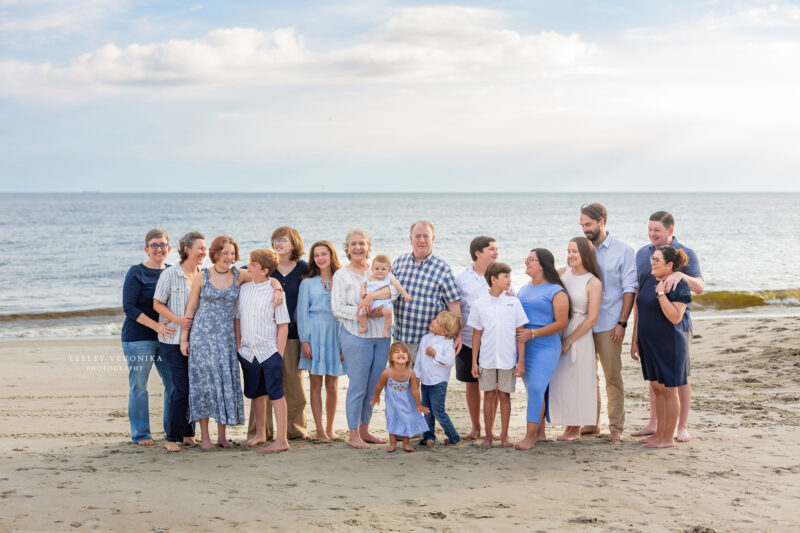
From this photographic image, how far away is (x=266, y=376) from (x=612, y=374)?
3.02 meters

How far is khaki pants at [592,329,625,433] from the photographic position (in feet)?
19.6

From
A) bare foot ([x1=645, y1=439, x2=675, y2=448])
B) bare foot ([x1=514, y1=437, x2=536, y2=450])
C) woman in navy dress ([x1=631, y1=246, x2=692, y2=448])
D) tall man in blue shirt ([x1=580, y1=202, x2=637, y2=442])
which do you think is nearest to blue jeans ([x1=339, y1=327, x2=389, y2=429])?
bare foot ([x1=514, y1=437, x2=536, y2=450])

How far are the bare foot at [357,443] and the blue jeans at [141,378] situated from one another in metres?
1.59

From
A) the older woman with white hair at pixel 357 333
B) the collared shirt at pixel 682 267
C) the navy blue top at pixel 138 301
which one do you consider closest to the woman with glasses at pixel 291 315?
the older woman with white hair at pixel 357 333

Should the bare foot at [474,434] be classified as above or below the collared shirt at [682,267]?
below

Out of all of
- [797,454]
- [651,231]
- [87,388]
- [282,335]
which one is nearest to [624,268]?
[651,231]

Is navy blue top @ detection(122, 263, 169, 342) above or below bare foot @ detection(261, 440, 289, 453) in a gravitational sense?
above

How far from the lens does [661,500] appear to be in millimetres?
4523

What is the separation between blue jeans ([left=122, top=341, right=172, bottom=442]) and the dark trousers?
0.43 ft

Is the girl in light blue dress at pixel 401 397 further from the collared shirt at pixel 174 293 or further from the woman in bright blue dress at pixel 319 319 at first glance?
the collared shirt at pixel 174 293

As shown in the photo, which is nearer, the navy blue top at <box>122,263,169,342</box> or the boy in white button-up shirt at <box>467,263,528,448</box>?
the boy in white button-up shirt at <box>467,263,528,448</box>

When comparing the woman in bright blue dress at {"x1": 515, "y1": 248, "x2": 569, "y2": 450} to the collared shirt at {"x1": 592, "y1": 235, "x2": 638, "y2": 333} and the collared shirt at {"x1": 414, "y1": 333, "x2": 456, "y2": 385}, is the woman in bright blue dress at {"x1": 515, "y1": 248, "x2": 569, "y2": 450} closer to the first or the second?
the collared shirt at {"x1": 592, "y1": 235, "x2": 638, "y2": 333}

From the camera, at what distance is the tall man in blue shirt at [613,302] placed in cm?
596

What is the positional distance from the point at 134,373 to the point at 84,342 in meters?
7.61
